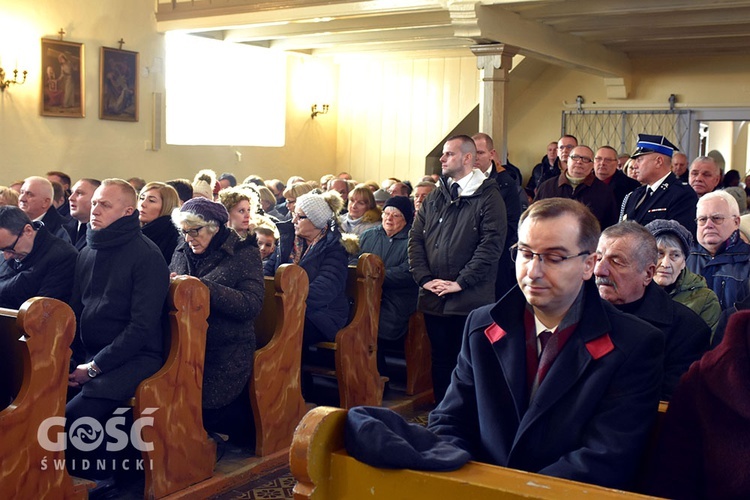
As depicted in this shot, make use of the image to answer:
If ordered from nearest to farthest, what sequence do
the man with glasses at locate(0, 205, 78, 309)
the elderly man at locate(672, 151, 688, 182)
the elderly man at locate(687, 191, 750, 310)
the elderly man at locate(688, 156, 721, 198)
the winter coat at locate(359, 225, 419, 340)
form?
1. the elderly man at locate(687, 191, 750, 310)
2. the man with glasses at locate(0, 205, 78, 309)
3. the winter coat at locate(359, 225, 419, 340)
4. the elderly man at locate(688, 156, 721, 198)
5. the elderly man at locate(672, 151, 688, 182)

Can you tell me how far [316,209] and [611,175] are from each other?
2.51 m

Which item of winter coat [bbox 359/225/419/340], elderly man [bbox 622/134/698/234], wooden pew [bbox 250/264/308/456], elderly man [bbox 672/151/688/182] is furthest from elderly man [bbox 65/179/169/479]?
elderly man [bbox 672/151/688/182]

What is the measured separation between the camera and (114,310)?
368cm

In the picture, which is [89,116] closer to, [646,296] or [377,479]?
[646,296]

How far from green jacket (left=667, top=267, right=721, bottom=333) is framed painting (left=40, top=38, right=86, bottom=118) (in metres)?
8.29

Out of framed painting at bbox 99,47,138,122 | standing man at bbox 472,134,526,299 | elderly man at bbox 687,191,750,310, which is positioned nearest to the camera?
elderly man at bbox 687,191,750,310

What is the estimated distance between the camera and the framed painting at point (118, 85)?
10462 mm

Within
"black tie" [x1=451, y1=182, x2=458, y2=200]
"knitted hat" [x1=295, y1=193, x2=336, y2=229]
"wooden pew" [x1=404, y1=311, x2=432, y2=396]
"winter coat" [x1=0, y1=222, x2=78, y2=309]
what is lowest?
"wooden pew" [x1=404, y1=311, x2=432, y2=396]

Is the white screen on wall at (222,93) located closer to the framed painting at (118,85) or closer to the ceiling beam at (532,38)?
the framed painting at (118,85)

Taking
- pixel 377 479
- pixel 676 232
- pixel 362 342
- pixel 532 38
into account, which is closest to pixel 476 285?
pixel 362 342

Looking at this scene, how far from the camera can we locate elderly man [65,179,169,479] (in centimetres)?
361

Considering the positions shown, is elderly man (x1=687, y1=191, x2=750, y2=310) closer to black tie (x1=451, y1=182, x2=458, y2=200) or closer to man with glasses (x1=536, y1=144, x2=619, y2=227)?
black tie (x1=451, y1=182, x2=458, y2=200)

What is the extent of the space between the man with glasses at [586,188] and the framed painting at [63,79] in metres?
6.32

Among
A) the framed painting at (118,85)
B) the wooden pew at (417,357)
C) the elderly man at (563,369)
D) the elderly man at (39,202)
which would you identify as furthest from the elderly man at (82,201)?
the framed painting at (118,85)
